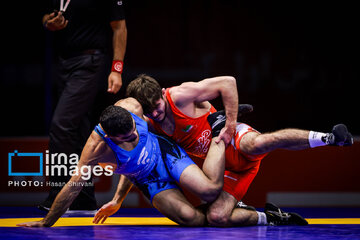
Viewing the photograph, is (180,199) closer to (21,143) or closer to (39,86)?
(21,143)

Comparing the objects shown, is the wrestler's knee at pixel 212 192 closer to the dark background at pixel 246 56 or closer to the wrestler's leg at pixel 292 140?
the wrestler's leg at pixel 292 140

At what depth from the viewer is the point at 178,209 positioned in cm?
377

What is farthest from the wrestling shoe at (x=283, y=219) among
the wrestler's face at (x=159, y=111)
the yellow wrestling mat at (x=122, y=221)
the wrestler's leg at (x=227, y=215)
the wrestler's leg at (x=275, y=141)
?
the wrestler's face at (x=159, y=111)

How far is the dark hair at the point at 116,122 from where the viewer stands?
3.42 meters

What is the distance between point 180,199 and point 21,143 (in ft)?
6.69

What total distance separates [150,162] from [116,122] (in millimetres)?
491

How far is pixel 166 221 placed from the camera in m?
4.17

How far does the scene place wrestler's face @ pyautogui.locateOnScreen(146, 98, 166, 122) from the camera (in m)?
3.87

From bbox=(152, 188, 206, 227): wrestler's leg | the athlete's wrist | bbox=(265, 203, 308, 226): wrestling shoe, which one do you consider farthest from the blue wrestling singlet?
the athlete's wrist

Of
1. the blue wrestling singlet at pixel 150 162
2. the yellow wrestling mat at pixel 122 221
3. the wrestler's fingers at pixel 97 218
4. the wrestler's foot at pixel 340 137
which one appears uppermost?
the wrestler's foot at pixel 340 137

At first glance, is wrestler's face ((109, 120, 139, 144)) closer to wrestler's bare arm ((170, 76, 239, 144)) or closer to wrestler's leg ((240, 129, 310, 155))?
wrestler's bare arm ((170, 76, 239, 144))

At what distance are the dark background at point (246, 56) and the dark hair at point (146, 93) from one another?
2.81 m

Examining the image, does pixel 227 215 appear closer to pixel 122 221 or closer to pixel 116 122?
pixel 122 221

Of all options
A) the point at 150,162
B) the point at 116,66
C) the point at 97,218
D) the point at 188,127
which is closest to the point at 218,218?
the point at 150,162
